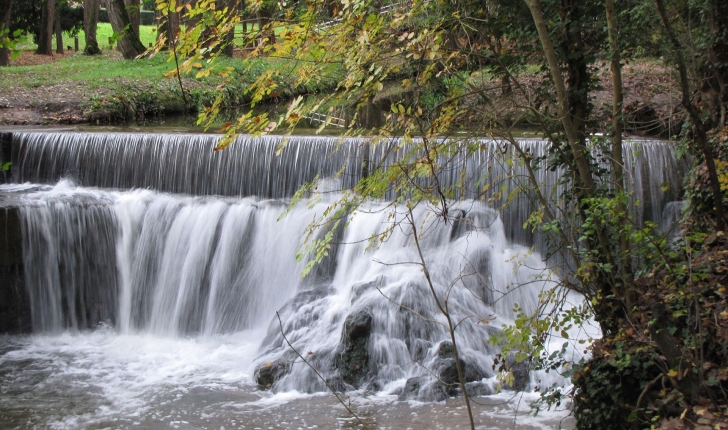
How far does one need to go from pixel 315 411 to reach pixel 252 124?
12.6ft

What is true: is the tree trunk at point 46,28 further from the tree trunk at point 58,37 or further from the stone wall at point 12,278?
the stone wall at point 12,278

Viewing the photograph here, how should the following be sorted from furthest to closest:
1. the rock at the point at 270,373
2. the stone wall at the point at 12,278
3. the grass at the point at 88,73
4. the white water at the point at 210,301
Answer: the grass at the point at 88,73, the stone wall at the point at 12,278, the rock at the point at 270,373, the white water at the point at 210,301

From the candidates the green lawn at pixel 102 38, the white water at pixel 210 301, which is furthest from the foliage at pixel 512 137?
the green lawn at pixel 102 38

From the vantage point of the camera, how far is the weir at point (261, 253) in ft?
25.6

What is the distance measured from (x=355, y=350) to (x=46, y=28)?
23.1 m

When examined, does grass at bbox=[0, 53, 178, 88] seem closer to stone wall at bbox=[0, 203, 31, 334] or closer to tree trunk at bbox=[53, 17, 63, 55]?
stone wall at bbox=[0, 203, 31, 334]

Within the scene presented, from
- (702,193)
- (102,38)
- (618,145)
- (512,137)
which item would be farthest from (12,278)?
(102,38)

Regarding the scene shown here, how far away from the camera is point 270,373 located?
7590 millimetres

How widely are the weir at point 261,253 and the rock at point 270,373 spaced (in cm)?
1

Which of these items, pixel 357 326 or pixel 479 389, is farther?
pixel 357 326

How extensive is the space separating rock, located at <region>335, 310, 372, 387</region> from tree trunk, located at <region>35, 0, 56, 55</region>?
20651 millimetres

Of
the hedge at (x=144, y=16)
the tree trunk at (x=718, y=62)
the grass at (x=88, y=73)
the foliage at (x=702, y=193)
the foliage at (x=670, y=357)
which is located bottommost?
the foliage at (x=670, y=357)

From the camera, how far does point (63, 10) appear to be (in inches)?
1161

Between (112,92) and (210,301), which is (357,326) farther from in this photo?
(112,92)
